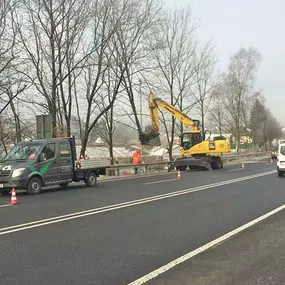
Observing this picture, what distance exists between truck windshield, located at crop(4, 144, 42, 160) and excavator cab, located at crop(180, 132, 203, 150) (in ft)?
57.6

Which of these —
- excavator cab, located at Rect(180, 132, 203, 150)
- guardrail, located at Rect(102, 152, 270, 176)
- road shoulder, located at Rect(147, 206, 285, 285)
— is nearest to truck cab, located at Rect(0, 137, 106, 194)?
guardrail, located at Rect(102, 152, 270, 176)

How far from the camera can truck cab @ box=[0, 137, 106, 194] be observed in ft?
54.8

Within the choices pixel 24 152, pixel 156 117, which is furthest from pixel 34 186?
pixel 156 117

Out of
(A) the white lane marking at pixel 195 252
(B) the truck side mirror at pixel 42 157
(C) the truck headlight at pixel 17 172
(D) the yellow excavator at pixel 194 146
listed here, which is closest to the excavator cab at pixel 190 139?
(D) the yellow excavator at pixel 194 146

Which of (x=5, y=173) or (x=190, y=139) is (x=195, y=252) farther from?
(x=190, y=139)

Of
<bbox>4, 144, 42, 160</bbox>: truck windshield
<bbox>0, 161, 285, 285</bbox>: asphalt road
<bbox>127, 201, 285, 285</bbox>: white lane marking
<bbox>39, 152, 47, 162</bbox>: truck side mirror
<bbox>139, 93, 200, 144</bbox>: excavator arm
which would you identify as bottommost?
<bbox>127, 201, 285, 285</bbox>: white lane marking

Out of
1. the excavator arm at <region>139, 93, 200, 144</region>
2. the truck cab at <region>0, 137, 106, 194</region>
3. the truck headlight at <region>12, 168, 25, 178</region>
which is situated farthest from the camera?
the excavator arm at <region>139, 93, 200, 144</region>

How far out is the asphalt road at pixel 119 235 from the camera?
5.88m

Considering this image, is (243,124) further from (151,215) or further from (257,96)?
(151,215)

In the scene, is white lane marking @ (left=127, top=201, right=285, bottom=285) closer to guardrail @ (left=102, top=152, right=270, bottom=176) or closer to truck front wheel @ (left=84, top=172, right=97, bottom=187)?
truck front wheel @ (left=84, top=172, right=97, bottom=187)

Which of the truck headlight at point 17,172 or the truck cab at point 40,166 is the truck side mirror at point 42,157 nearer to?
the truck cab at point 40,166

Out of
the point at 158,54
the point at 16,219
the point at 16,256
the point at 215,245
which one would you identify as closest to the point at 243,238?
the point at 215,245

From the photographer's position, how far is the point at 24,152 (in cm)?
1789

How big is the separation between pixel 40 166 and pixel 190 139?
59.3 feet
